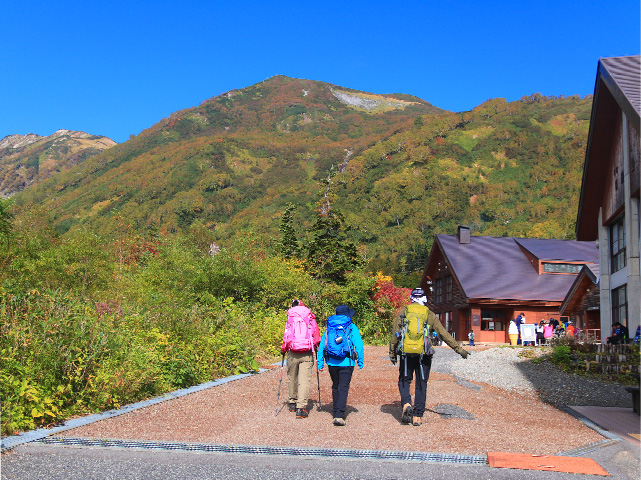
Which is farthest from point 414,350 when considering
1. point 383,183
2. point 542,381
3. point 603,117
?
point 383,183

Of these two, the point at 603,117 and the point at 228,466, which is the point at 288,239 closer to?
the point at 603,117

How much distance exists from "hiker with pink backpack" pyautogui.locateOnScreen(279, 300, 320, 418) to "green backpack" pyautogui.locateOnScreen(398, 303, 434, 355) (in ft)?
4.43

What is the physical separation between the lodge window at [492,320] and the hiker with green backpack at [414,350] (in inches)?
1204

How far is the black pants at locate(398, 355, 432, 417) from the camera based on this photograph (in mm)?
8172

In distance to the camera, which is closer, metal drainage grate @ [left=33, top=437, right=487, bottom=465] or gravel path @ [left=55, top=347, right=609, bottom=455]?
metal drainage grate @ [left=33, top=437, right=487, bottom=465]

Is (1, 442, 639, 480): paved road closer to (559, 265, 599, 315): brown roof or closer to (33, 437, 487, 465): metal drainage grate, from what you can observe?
(33, 437, 487, 465): metal drainage grate

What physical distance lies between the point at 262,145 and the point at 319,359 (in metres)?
183

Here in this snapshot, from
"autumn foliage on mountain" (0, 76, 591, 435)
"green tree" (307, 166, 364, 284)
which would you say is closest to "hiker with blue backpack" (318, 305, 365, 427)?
"autumn foliage on mountain" (0, 76, 591, 435)

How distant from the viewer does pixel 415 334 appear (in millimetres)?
8180

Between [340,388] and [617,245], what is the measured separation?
13333mm

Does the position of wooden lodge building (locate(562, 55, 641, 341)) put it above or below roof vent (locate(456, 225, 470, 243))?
below

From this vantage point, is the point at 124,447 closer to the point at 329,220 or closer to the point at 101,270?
the point at 101,270

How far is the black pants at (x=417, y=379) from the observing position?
26.8 feet

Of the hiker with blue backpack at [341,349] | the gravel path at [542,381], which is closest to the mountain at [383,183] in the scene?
the gravel path at [542,381]
